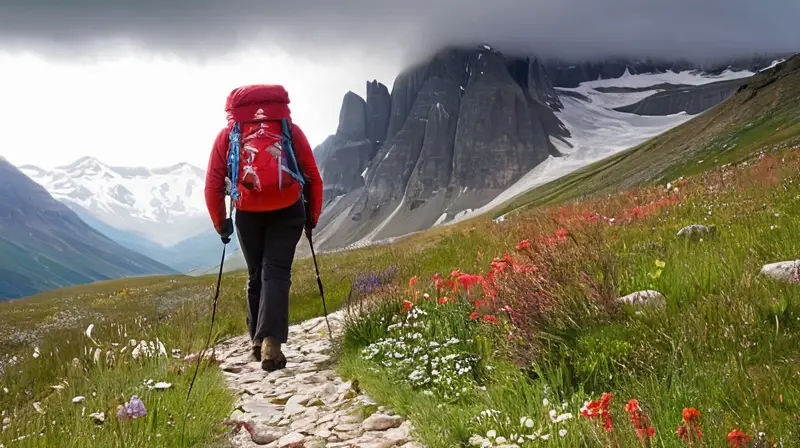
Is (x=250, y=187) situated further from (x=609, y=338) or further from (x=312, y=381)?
(x=609, y=338)

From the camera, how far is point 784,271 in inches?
163

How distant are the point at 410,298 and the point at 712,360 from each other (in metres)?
4.59

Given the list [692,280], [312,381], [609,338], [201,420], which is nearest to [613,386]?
[609,338]

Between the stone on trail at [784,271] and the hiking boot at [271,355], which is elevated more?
the stone on trail at [784,271]

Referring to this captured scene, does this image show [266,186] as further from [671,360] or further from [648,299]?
[671,360]

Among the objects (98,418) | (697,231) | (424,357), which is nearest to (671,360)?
(424,357)

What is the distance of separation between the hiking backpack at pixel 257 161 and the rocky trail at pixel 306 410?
2.42 meters

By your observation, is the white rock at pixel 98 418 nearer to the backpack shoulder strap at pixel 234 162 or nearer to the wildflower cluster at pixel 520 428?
the wildflower cluster at pixel 520 428

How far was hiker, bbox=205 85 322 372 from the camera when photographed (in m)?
6.57

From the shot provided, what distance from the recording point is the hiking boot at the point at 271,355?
702cm

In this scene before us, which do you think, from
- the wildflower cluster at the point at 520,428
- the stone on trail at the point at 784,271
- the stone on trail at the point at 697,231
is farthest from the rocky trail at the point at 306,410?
the stone on trail at the point at 697,231

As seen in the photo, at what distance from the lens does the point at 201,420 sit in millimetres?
4516

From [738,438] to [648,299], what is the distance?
249 centimetres

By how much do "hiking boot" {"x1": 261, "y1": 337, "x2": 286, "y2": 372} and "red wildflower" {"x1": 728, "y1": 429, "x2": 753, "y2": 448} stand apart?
5.85m
